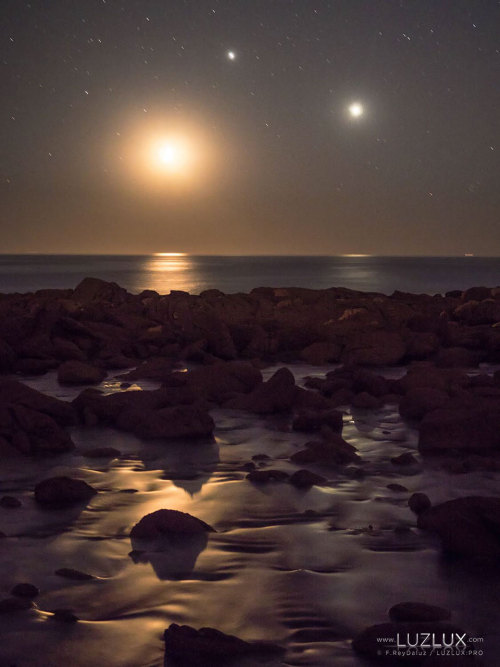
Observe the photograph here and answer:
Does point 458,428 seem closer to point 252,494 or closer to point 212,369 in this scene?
point 252,494

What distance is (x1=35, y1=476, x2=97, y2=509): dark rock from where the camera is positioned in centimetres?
503

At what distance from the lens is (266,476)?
559 cm

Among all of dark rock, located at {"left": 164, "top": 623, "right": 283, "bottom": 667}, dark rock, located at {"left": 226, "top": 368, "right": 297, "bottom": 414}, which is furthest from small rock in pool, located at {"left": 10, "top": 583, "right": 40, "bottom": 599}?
dark rock, located at {"left": 226, "top": 368, "right": 297, "bottom": 414}

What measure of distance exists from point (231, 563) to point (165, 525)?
601mm

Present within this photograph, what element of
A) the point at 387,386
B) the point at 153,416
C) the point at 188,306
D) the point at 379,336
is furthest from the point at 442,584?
the point at 188,306

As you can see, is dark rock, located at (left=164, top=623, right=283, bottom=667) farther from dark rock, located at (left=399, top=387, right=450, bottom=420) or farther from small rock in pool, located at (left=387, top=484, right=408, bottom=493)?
dark rock, located at (left=399, top=387, right=450, bottom=420)

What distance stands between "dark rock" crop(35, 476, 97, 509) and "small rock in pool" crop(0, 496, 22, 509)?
0.15 meters

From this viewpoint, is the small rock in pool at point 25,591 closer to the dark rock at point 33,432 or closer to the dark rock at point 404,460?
the dark rock at point 33,432

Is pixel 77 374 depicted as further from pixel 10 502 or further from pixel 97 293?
pixel 97 293

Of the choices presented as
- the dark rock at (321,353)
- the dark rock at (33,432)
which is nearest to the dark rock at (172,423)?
the dark rock at (33,432)

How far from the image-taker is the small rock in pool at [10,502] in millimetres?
4926

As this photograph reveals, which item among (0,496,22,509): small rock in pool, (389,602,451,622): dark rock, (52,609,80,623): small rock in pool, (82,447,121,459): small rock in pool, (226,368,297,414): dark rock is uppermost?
(226,368,297,414): dark rock

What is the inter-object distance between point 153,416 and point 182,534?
2.71m

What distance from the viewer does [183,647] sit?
9.93 feet
